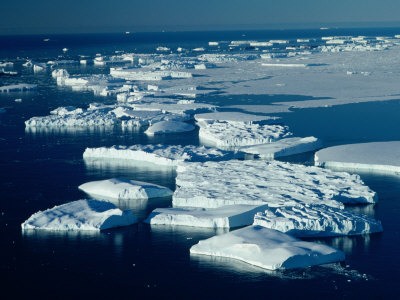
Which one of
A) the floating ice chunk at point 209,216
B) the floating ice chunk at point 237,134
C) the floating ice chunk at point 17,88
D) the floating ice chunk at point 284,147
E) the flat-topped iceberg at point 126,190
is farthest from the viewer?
the floating ice chunk at point 17,88

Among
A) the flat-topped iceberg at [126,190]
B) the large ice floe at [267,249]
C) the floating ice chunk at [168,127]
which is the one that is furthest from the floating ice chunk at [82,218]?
the floating ice chunk at [168,127]

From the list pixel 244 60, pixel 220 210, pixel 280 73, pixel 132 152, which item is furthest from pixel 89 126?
pixel 244 60

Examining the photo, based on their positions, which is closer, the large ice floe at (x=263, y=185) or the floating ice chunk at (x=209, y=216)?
the floating ice chunk at (x=209, y=216)

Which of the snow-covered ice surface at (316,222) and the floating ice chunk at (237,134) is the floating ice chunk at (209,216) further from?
the floating ice chunk at (237,134)

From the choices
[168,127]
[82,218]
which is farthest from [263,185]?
[168,127]

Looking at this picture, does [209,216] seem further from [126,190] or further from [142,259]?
[126,190]

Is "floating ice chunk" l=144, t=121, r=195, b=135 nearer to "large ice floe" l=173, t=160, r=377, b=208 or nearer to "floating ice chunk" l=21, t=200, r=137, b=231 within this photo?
"large ice floe" l=173, t=160, r=377, b=208

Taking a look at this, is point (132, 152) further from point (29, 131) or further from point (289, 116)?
A: point (289, 116)
